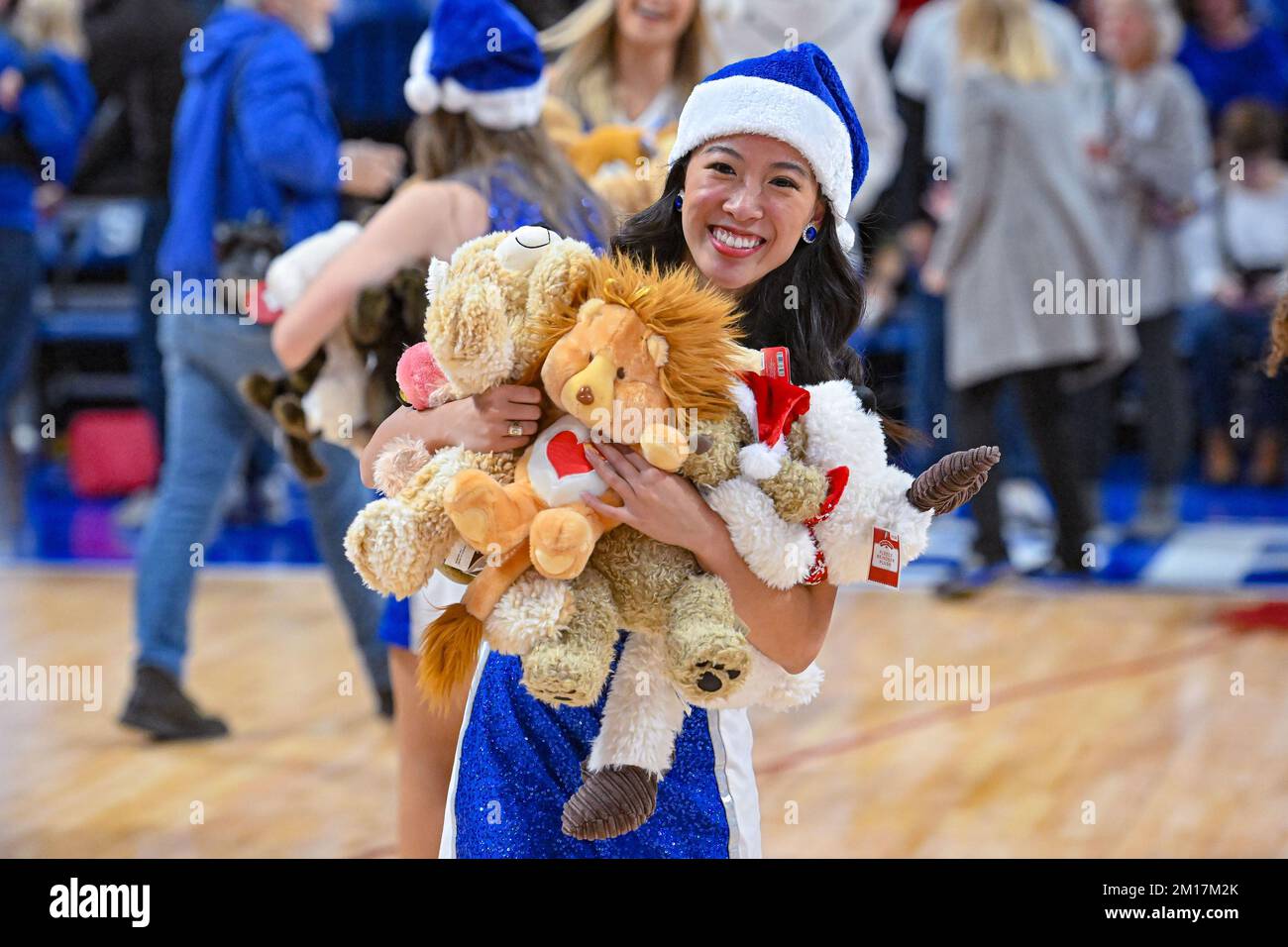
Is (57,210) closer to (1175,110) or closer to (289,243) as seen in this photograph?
(289,243)

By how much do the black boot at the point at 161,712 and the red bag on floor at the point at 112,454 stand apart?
3.04 m

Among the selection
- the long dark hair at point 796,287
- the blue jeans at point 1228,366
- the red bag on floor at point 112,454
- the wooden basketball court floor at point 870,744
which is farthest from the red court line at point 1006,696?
Result: the red bag on floor at point 112,454

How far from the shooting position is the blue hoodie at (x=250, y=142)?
375cm

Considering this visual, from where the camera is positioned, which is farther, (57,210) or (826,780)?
(57,210)

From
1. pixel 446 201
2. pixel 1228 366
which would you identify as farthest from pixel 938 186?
pixel 446 201

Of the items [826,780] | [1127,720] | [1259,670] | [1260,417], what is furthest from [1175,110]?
[826,780]

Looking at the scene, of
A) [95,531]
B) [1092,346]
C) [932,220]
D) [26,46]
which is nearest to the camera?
[1092,346]

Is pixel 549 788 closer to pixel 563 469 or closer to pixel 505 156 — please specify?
pixel 563 469

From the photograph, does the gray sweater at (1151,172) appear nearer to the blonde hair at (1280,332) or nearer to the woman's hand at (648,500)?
the blonde hair at (1280,332)

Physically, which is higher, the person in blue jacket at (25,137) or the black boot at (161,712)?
the person in blue jacket at (25,137)

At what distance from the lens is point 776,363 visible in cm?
172

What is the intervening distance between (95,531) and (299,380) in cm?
397

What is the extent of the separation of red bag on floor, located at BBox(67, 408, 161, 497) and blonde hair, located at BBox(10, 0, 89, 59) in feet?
5.52
